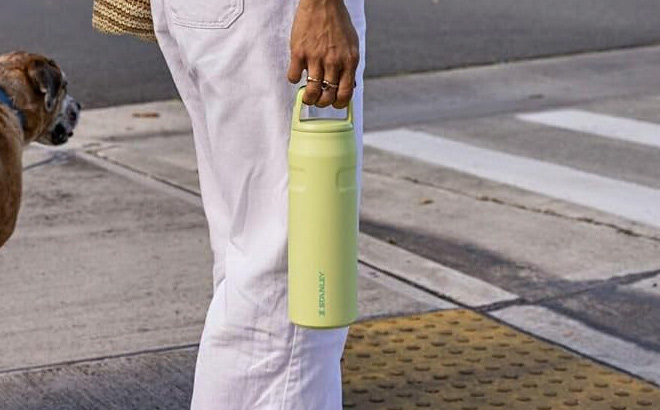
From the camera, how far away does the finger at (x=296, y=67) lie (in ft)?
9.68

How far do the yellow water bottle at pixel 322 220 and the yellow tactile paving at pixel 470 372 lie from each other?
4.42ft

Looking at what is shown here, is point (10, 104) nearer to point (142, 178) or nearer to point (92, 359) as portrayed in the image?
point (92, 359)

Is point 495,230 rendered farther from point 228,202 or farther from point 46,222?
point 228,202

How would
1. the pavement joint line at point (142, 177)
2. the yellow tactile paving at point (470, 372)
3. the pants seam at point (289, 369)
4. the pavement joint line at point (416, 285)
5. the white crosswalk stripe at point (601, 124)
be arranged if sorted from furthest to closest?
the white crosswalk stripe at point (601, 124) → the pavement joint line at point (142, 177) → the pavement joint line at point (416, 285) → the yellow tactile paving at point (470, 372) → the pants seam at point (289, 369)

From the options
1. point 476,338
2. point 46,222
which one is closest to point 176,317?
point 476,338

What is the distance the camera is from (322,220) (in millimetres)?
2922

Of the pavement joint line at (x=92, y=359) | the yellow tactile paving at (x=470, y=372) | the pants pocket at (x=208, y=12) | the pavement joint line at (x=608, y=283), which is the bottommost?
the pavement joint line at (x=608, y=283)

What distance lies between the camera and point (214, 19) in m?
3.04

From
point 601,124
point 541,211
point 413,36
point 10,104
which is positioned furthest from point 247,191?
point 413,36

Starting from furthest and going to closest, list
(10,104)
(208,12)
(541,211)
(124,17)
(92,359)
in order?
(541,211), (10,104), (92,359), (124,17), (208,12)

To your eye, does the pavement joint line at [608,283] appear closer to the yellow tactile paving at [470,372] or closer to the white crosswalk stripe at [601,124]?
the yellow tactile paving at [470,372]

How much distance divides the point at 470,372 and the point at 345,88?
69.6 inches

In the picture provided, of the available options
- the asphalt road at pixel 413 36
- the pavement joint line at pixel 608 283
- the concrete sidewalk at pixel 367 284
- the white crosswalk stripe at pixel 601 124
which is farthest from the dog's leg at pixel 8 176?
the asphalt road at pixel 413 36

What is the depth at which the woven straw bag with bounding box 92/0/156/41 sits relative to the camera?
3309mm
